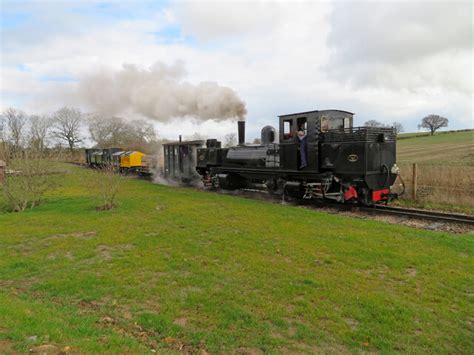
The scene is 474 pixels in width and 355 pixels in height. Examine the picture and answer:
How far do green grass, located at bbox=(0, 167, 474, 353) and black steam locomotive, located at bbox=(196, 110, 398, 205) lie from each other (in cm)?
247

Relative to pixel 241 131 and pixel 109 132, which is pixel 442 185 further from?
pixel 109 132

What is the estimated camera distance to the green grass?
3531 mm

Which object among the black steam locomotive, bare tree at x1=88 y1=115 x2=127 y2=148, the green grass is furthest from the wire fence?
bare tree at x1=88 y1=115 x2=127 y2=148

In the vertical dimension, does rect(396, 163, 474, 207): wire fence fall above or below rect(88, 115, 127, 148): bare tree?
below

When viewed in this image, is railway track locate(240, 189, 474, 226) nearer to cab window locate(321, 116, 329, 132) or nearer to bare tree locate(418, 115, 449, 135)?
cab window locate(321, 116, 329, 132)

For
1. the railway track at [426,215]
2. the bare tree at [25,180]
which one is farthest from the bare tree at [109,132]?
the railway track at [426,215]

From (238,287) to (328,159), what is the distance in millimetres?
7348

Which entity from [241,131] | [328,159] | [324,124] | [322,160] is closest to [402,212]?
[328,159]

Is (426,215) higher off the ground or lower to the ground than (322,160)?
lower

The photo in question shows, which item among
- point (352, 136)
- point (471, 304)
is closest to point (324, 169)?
point (352, 136)

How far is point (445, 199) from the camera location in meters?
12.3

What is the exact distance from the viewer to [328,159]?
11.1 m

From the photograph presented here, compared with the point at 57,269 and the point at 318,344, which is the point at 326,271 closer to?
the point at 318,344

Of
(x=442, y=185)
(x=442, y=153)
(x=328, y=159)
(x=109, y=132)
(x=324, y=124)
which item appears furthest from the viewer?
(x=109, y=132)
